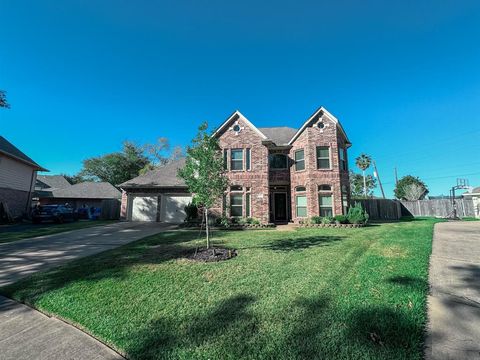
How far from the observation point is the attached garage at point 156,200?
18.2 metres

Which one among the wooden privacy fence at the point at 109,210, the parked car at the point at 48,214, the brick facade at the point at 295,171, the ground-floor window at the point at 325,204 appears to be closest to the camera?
the ground-floor window at the point at 325,204

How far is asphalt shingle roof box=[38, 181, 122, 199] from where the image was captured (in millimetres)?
26484

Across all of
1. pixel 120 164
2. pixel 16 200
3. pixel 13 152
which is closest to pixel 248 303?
pixel 16 200

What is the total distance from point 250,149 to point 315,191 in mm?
5318

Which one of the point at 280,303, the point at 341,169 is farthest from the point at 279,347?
the point at 341,169

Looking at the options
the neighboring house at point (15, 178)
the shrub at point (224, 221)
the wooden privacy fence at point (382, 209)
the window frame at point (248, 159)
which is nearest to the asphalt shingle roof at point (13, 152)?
the neighboring house at point (15, 178)

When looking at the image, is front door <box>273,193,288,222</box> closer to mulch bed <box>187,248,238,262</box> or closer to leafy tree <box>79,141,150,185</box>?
mulch bed <box>187,248,238,262</box>

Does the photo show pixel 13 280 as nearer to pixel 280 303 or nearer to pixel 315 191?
pixel 280 303

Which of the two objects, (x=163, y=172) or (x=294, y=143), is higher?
(x=294, y=143)

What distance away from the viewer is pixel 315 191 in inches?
617

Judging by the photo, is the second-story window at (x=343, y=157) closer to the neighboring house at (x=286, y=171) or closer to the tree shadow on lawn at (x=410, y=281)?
the neighboring house at (x=286, y=171)

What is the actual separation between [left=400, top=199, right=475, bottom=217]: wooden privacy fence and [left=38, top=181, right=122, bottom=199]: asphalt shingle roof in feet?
106

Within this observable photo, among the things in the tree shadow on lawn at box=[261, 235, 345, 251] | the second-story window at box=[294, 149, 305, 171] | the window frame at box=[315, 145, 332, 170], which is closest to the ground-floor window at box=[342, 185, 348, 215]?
the window frame at box=[315, 145, 332, 170]

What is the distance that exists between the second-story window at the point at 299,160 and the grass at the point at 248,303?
33.7 feet
